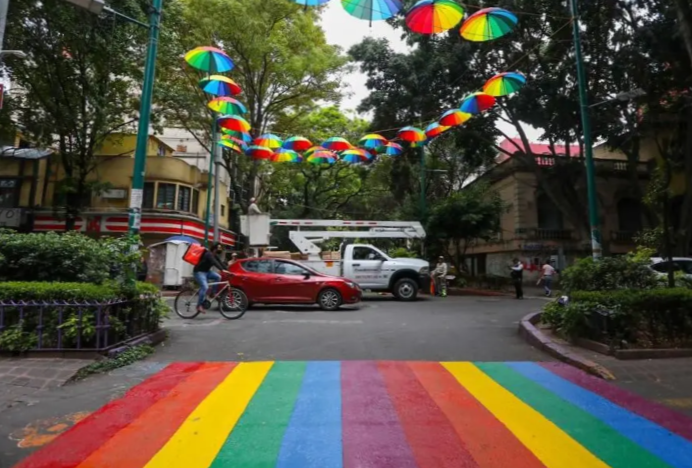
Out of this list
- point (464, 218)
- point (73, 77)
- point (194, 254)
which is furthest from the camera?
point (464, 218)

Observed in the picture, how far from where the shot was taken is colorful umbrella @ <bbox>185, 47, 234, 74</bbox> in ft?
39.3

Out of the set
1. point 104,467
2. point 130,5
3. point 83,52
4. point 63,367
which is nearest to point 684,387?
point 104,467

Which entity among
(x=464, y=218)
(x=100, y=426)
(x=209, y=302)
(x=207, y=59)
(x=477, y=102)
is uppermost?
(x=207, y=59)

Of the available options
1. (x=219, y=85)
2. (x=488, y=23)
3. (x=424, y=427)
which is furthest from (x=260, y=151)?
(x=424, y=427)

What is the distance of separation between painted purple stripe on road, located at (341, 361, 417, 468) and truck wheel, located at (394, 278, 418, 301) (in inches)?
435

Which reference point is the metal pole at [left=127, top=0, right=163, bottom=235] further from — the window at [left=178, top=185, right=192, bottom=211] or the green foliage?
the window at [left=178, top=185, right=192, bottom=211]

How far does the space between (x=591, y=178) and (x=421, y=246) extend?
9.85 m

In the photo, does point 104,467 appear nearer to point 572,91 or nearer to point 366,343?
point 366,343

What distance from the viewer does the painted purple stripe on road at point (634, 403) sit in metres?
4.45

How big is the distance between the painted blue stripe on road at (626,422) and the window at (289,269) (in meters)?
8.25

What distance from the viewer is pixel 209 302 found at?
11438mm

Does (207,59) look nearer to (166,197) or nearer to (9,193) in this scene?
(166,197)

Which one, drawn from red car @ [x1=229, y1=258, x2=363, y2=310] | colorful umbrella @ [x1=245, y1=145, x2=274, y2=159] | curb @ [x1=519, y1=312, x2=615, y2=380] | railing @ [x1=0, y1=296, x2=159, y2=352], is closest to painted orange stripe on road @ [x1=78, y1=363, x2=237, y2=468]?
railing @ [x1=0, y1=296, x2=159, y2=352]

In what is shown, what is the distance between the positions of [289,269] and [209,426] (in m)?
9.50
